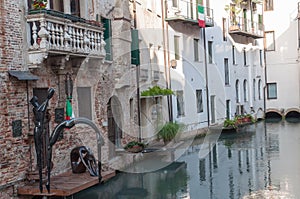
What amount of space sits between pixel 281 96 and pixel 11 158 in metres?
33.9

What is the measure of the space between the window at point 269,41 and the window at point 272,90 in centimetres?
314

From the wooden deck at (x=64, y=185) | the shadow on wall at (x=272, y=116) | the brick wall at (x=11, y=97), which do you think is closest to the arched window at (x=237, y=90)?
the shadow on wall at (x=272, y=116)

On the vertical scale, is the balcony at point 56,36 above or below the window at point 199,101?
above

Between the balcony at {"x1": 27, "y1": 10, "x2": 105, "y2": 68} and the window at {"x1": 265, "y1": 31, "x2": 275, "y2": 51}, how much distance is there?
101 feet

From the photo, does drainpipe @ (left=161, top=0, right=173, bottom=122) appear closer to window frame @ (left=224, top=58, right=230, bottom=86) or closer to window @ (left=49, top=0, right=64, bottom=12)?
window frame @ (left=224, top=58, right=230, bottom=86)

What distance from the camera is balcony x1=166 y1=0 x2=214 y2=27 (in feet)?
80.6

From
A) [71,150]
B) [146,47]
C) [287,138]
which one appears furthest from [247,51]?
[71,150]

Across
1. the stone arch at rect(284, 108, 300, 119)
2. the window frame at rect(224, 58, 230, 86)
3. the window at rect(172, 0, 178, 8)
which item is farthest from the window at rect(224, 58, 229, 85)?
the stone arch at rect(284, 108, 300, 119)

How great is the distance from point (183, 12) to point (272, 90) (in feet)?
61.3

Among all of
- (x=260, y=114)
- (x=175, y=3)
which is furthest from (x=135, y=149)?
(x=260, y=114)

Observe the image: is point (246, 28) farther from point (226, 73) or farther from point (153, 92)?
point (153, 92)

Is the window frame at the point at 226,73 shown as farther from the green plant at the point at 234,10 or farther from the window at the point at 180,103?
the window at the point at 180,103

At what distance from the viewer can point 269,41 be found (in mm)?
41750

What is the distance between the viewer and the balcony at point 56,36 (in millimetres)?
11132
